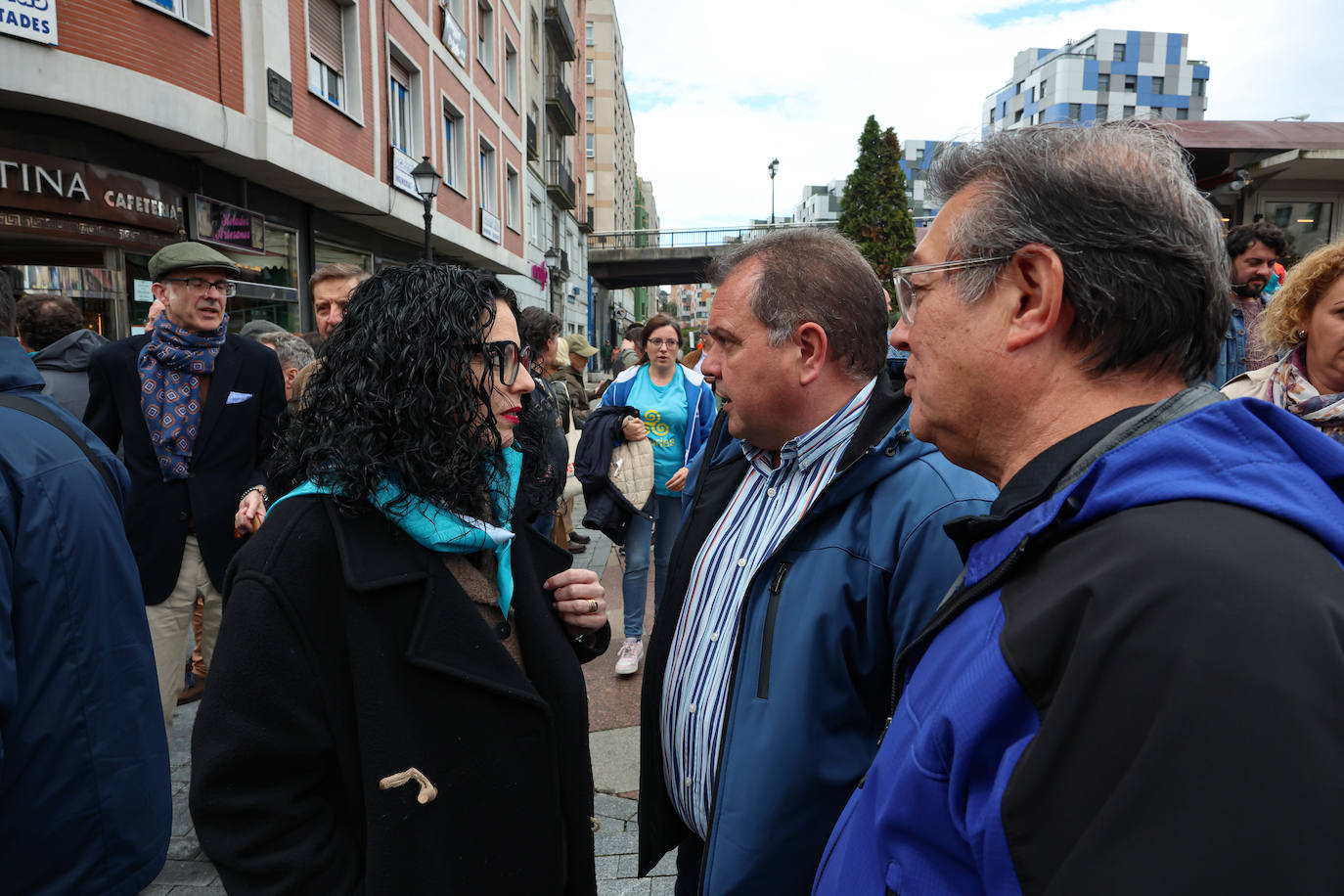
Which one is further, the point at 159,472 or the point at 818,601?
the point at 159,472

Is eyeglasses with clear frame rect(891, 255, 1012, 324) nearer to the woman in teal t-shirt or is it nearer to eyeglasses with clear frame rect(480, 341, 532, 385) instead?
eyeglasses with clear frame rect(480, 341, 532, 385)

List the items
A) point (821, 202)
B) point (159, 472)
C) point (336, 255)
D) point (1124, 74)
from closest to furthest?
point (159, 472)
point (336, 255)
point (1124, 74)
point (821, 202)

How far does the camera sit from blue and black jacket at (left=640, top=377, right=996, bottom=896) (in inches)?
61.4

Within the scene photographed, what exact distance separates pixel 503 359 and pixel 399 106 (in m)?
15.4

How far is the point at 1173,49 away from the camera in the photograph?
71375 millimetres

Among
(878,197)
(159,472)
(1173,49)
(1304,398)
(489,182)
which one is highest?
(1173,49)

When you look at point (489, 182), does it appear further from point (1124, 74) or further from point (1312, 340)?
point (1124, 74)

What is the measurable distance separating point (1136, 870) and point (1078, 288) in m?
0.69

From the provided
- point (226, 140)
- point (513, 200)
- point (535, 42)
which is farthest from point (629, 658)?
point (535, 42)

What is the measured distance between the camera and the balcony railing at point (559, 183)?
100 ft

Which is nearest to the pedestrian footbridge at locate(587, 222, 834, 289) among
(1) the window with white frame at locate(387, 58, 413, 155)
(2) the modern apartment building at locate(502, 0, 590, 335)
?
(2) the modern apartment building at locate(502, 0, 590, 335)

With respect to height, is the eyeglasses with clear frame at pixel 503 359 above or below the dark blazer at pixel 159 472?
above

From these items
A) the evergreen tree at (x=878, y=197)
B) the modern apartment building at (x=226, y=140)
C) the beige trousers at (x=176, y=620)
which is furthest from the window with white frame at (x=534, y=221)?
the beige trousers at (x=176, y=620)

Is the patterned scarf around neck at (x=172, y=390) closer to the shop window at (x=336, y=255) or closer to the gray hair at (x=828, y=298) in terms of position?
the gray hair at (x=828, y=298)
